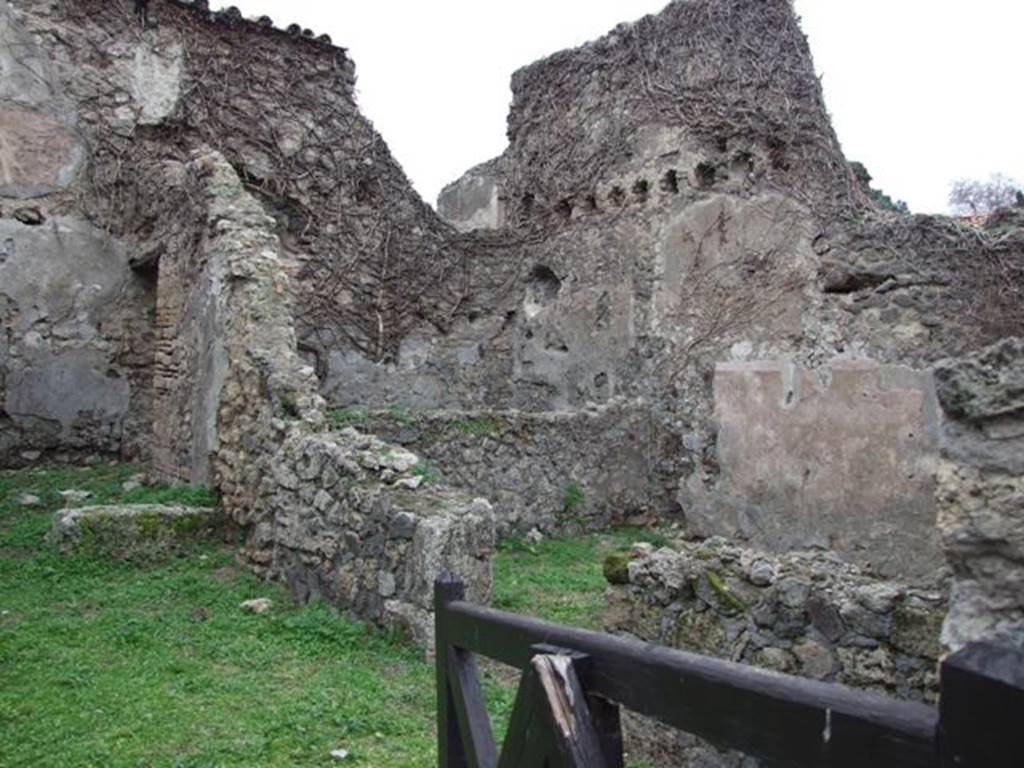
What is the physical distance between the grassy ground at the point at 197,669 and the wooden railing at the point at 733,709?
74.6 inches

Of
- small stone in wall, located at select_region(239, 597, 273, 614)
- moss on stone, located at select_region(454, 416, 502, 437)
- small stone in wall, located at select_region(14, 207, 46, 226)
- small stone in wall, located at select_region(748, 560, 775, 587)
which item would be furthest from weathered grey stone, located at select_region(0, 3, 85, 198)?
small stone in wall, located at select_region(748, 560, 775, 587)

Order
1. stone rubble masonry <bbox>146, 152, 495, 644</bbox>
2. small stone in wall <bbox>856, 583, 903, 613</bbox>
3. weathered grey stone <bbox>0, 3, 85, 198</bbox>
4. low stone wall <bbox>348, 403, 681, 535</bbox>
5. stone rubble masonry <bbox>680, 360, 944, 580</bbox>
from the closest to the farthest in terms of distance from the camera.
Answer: small stone in wall <bbox>856, 583, 903, 613</bbox> → stone rubble masonry <bbox>146, 152, 495, 644</bbox> → stone rubble masonry <bbox>680, 360, 944, 580</bbox> → low stone wall <bbox>348, 403, 681, 535</bbox> → weathered grey stone <bbox>0, 3, 85, 198</bbox>

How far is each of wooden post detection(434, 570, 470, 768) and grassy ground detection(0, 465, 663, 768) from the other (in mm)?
1233

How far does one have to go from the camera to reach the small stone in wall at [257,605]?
16.9ft

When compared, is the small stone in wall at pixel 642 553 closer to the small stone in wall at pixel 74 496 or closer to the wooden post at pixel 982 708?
the wooden post at pixel 982 708

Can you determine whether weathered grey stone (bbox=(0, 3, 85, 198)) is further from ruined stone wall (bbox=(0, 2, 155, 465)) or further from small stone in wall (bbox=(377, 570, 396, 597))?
small stone in wall (bbox=(377, 570, 396, 597))

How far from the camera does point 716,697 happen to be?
1.15 meters

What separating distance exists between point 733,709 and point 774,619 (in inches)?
97.9

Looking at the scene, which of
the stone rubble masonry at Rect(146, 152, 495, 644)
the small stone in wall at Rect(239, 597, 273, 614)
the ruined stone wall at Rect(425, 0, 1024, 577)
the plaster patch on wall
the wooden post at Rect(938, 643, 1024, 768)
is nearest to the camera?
the wooden post at Rect(938, 643, 1024, 768)

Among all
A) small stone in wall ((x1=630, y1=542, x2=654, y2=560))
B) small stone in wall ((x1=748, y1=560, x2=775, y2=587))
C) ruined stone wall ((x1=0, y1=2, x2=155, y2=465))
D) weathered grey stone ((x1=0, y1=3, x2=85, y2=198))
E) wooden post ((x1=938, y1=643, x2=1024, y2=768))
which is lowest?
small stone in wall ((x1=630, y1=542, x2=654, y2=560))

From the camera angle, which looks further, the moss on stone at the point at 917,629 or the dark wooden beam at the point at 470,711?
the moss on stone at the point at 917,629

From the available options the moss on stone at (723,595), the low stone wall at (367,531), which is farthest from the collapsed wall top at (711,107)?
the moss on stone at (723,595)

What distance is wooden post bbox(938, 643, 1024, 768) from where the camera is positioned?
82 centimetres

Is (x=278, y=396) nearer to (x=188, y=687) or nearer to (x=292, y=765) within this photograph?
(x=188, y=687)
